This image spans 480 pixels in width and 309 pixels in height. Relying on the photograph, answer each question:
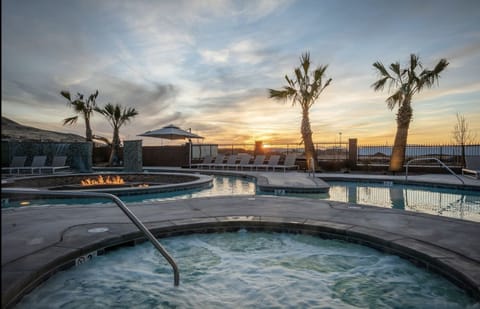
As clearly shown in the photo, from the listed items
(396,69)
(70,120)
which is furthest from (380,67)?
(70,120)

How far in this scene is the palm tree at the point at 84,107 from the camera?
19.2 meters

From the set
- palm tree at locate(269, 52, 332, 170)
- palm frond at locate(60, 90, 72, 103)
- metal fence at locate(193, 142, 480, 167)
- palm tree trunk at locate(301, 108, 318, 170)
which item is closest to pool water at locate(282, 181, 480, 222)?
palm tree trunk at locate(301, 108, 318, 170)

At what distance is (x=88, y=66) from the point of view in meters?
10.7

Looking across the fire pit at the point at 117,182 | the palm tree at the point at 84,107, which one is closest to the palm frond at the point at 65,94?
the palm tree at the point at 84,107

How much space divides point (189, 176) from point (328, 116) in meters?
9.67

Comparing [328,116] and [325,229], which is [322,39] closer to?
[328,116]

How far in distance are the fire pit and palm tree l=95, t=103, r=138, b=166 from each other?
908 cm

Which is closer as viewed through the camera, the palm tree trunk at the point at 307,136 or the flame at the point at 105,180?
the flame at the point at 105,180

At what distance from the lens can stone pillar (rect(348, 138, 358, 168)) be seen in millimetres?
15656

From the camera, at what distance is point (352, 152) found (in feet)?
51.9

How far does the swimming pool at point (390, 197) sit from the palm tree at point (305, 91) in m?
4.96

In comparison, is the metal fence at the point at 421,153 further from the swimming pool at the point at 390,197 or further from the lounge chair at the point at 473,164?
the swimming pool at the point at 390,197

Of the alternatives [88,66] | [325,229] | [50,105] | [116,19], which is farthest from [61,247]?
[50,105]

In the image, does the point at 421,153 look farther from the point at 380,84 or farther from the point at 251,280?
the point at 251,280
